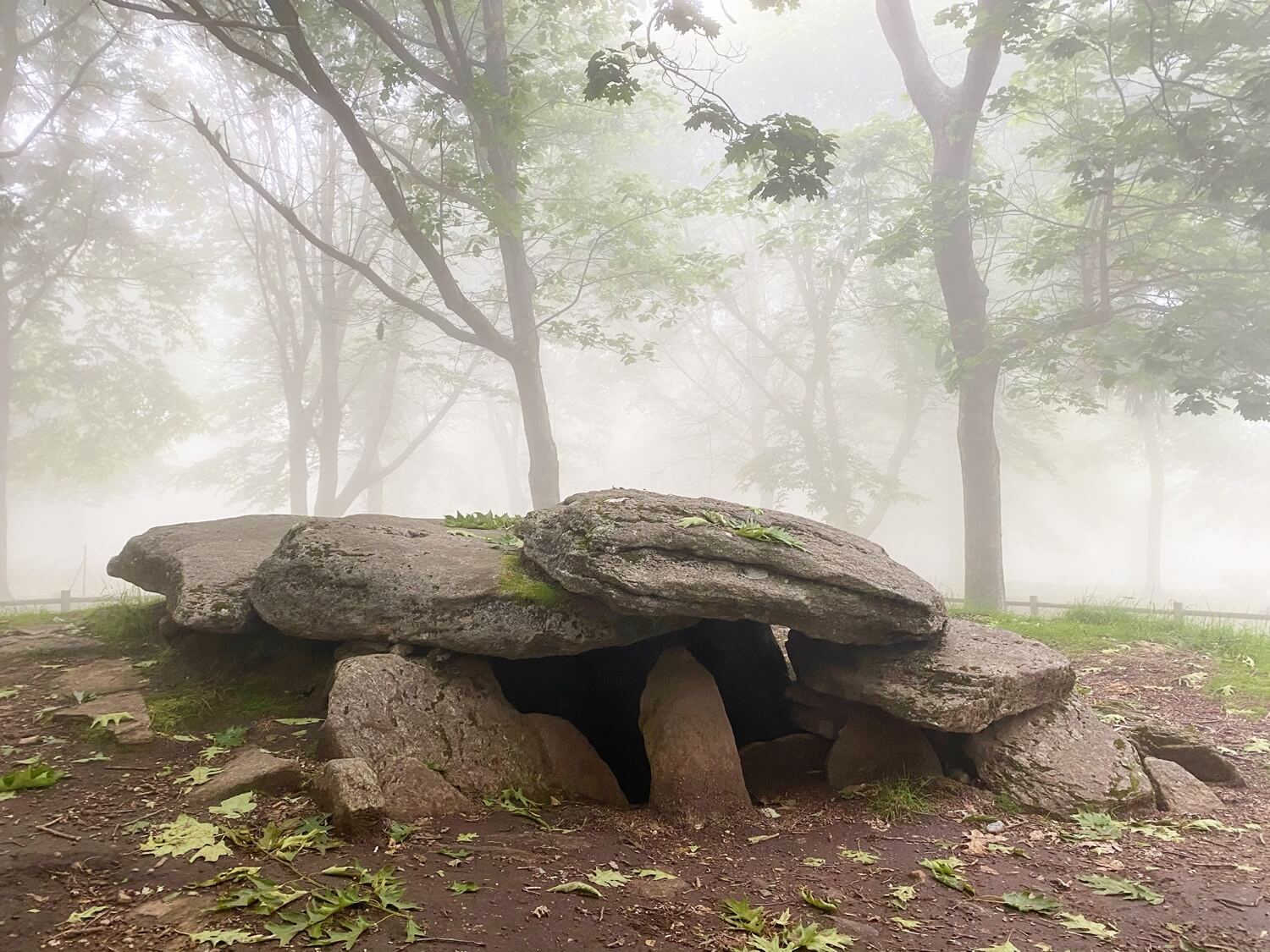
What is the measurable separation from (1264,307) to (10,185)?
2629cm

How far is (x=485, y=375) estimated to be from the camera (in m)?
37.6

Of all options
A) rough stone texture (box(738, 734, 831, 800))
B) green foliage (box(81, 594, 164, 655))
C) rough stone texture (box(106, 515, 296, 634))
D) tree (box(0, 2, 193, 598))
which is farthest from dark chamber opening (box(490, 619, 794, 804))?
tree (box(0, 2, 193, 598))

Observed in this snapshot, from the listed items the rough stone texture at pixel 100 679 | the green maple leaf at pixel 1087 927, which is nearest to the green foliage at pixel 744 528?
the green maple leaf at pixel 1087 927

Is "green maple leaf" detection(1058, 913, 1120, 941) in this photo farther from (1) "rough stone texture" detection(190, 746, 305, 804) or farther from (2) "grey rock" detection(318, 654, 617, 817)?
(1) "rough stone texture" detection(190, 746, 305, 804)

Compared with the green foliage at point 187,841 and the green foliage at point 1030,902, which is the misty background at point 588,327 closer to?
the green foliage at point 1030,902

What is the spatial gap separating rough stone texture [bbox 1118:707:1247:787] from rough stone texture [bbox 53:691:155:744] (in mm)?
7167

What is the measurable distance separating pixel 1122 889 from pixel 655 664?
3.27 metres

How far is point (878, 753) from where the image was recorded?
5812 mm

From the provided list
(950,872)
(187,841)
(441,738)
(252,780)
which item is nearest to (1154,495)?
(950,872)

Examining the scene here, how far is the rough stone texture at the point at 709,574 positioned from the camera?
5246 mm

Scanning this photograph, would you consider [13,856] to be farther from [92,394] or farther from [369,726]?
[92,394]

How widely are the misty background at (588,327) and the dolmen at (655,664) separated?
527 cm

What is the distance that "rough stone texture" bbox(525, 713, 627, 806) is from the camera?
5.35 metres

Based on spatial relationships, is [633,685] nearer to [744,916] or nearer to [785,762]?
[785,762]
